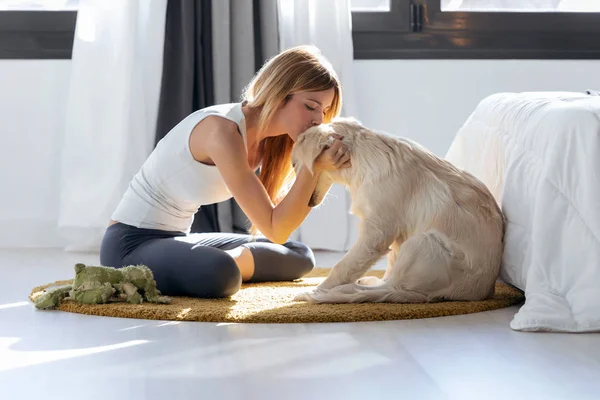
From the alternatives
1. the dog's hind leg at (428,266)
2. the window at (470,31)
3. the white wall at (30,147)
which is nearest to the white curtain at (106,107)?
the white wall at (30,147)

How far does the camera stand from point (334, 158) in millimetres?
2389

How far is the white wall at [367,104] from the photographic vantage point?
420 centimetres

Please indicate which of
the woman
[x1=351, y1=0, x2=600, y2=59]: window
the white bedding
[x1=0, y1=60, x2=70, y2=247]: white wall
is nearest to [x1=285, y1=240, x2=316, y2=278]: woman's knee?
the woman

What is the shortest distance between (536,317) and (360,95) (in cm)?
236

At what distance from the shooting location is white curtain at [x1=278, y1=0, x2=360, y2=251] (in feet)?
13.4

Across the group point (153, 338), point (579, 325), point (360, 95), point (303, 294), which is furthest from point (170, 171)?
point (360, 95)

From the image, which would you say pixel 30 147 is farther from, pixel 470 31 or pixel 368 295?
pixel 368 295

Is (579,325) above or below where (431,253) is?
below

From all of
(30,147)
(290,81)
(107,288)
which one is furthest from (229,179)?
(30,147)

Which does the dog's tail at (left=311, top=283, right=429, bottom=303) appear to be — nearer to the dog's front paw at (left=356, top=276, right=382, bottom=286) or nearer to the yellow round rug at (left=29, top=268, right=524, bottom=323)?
the yellow round rug at (left=29, top=268, right=524, bottom=323)

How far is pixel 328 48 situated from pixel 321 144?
184cm

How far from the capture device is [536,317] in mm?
2102

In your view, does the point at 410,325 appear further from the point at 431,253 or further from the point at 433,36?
the point at 433,36

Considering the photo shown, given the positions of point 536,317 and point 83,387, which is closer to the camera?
point 83,387
